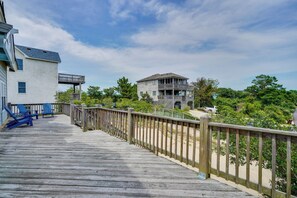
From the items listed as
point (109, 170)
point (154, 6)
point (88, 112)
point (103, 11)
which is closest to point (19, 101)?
point (103, 11)

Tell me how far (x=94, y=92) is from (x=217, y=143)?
29.9m

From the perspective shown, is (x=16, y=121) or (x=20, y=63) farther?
(x=20, y=63)

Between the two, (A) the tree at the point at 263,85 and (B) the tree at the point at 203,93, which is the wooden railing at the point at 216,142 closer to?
(B) the tree at the point at 203,93

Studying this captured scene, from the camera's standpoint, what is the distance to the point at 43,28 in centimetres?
1270

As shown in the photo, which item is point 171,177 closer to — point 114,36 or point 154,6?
point 154,6

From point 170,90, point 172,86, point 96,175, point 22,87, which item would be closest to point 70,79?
point 22,87

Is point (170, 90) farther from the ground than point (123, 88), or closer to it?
closer to it

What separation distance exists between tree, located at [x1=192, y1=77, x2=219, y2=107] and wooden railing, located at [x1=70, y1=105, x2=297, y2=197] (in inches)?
1228

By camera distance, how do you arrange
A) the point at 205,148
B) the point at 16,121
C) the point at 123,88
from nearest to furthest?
the point at 205,148
the point at 16,121
the point at 123,88

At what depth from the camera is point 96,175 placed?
115 inches

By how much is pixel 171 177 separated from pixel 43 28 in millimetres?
14150

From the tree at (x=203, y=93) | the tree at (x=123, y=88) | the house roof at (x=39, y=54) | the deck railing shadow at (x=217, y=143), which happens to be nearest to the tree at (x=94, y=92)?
the tree at (x=123, y=88)

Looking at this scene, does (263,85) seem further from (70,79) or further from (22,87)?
(22,87)

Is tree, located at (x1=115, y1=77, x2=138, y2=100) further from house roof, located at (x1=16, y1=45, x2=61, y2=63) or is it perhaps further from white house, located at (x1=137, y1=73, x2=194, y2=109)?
house roof, located at (x1=16, y1=45, x2=61, y2=63)
